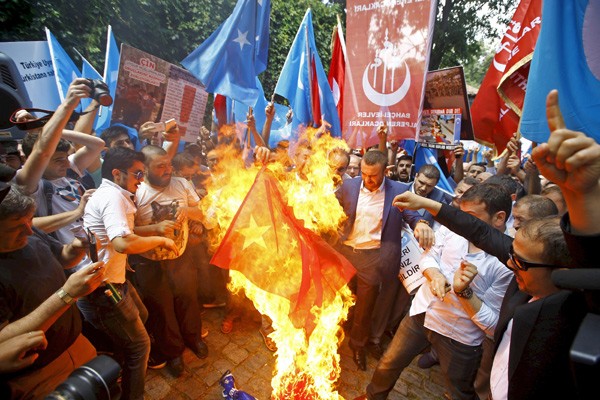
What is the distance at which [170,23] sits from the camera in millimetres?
12398

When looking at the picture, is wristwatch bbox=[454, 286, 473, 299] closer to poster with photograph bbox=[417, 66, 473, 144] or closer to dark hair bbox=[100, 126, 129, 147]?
poster with photograph bbox=[417, 66, 473, 144]

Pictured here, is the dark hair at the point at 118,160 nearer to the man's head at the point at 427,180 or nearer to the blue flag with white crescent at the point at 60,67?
the man's head at the point at 427,180

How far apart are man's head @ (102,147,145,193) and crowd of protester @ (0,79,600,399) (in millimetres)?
12

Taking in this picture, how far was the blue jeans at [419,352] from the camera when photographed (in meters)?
2.89

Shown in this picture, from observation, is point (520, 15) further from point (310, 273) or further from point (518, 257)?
point (310, 273)

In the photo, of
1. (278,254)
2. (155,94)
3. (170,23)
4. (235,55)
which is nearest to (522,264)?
(278,254)

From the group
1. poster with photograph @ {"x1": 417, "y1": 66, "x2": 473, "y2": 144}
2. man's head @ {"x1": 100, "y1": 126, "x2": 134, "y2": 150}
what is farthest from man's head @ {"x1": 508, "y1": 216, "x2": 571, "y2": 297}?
man's head @ {"x1": 100, "y1": 126, "x2": 134, "y2": 150}

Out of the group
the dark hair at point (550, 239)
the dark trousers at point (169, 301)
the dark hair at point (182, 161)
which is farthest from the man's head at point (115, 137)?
the dark hair at point (550, 239)

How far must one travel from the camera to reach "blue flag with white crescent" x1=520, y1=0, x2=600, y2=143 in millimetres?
2977

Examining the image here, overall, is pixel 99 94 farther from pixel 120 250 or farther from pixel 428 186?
pixel 428 186

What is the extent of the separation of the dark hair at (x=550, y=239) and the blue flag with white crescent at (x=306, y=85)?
463 cm

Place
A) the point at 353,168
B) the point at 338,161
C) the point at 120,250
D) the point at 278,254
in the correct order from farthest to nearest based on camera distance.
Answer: the point at 353,168 → the point at 338,161 → the point at 278,254 → the point at 120,250

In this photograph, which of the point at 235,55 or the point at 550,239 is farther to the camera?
the point at 235,55

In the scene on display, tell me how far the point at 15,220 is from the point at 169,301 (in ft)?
7.50
